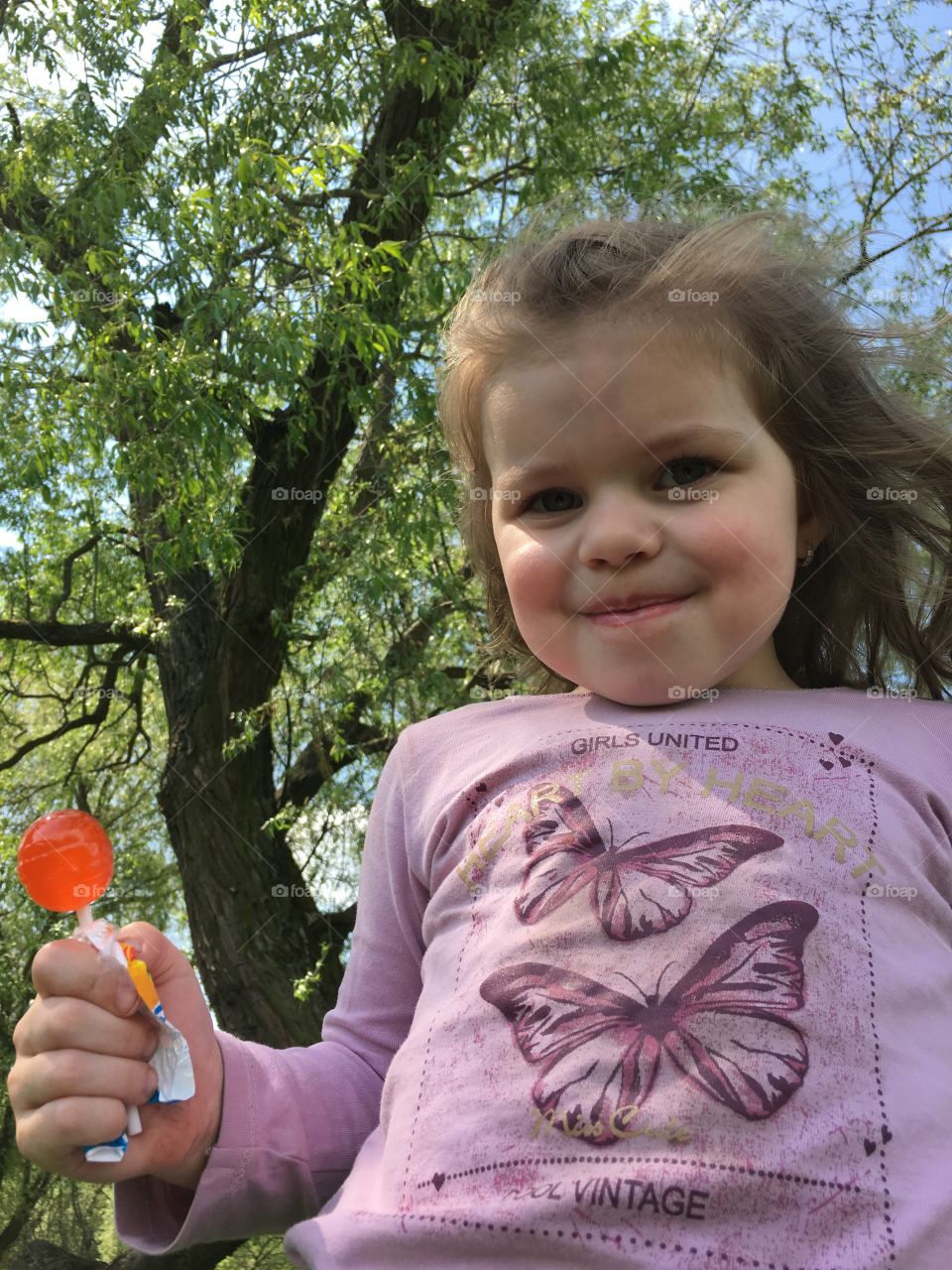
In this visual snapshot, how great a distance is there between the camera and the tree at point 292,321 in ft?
16.2

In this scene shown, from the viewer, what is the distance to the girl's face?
1435 millimetres

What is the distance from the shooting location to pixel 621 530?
55.8 inches

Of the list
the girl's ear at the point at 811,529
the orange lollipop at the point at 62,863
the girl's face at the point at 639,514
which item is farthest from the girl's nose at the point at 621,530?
the orange lollipop at the point at 62,863

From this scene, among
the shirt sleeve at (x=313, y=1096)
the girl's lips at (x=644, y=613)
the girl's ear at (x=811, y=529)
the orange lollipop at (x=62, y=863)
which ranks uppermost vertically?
the girl's ear at (x=811, y=529)

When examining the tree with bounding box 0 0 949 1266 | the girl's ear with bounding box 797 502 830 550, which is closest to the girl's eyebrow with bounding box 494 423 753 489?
the girl's ear with bounding box 797 502 830 550

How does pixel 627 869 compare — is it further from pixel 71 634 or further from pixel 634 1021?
pixel 71 634

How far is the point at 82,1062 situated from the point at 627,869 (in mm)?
603

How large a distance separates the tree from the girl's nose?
284cm

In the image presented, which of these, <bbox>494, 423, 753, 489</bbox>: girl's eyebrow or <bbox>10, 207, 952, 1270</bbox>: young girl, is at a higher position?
<bbox>494, 423, 753, 489</bbox>: girl's eyebrow

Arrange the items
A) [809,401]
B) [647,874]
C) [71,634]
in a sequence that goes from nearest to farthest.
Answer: [647,874]
[809,401]
[71,634]

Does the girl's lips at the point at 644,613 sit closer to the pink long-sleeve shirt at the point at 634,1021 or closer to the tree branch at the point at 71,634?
the pink long-sleeve shirt at the point at 634,1021

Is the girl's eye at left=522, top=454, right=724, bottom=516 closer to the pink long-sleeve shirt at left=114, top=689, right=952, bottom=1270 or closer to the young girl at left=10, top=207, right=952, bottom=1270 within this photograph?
the young girl at left=10, top=207, right=952, bottom=1270

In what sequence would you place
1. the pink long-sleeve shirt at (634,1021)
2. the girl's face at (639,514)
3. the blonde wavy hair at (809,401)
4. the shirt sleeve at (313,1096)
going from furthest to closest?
1. the blonde wavy hair at (809,401)
2. the girl's face at (639,514)
3. the shirt sleeve at (313,1096)
4. the pink long-sleeve shirt at (634,1021)

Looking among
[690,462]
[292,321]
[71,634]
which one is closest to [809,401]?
[690,462]
